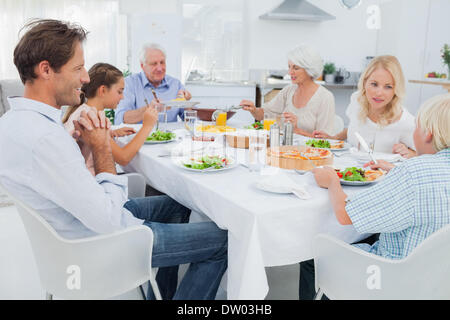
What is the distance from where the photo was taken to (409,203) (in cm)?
107

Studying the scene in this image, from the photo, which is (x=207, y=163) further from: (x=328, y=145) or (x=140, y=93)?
(x=140, y=93)

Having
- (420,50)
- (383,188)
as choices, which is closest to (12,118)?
(383,188)

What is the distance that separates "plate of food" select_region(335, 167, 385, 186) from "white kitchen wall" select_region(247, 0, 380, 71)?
4893 millimetres

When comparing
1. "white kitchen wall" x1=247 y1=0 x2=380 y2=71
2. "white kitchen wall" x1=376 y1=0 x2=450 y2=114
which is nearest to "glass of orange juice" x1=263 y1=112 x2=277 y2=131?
"white kitchen wall" x1=247 y1=0 x2=380 y2=71

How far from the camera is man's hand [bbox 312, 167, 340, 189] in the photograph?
1320mm

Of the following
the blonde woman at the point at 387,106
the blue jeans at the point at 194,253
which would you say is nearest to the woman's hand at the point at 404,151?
the blonde woman at the point at 387,106

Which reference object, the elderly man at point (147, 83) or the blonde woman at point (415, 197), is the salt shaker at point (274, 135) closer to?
the blonde woman at point (415, 197)

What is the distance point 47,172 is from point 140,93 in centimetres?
218

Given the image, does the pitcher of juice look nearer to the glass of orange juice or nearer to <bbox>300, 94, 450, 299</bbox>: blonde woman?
the glass of orange juice

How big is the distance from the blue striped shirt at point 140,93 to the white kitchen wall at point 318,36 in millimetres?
3027

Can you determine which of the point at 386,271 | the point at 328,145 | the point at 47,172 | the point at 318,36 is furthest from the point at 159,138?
the point at 318,36

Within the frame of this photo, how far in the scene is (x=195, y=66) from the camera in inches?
238

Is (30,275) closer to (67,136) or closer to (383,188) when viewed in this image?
(67,136)
